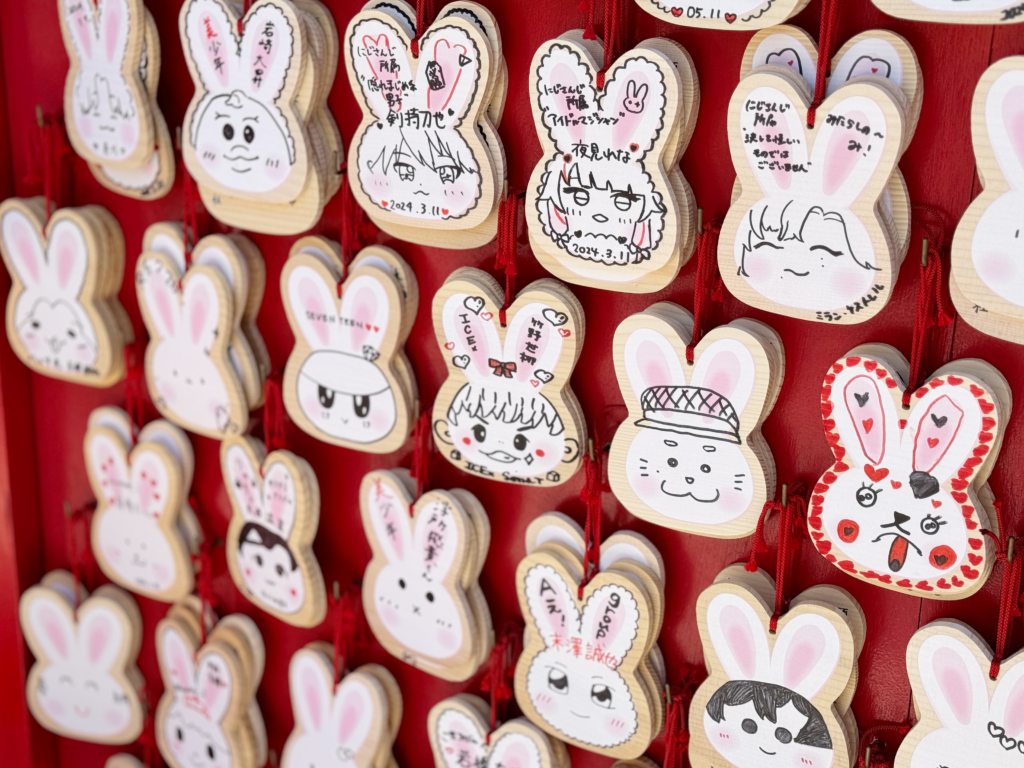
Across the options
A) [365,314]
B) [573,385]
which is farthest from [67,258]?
[573,385]

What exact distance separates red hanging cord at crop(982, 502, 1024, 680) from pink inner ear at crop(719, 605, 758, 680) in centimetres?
22

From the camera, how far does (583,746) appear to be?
3.93 feet

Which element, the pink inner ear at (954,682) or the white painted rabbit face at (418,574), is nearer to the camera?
the pink inner ear at (954,682)

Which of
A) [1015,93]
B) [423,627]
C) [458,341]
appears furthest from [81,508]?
[1015,93]

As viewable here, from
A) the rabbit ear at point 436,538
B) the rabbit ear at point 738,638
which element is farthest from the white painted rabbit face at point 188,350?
the rabbit ear at point 738,638

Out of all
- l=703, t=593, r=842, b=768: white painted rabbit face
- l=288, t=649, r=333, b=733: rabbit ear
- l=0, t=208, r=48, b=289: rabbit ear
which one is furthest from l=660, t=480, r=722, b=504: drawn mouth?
l=0, t=208, r=48, b=289: rabbit ear

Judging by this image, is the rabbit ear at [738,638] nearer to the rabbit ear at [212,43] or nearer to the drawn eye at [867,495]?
the drawn eye at [867,495]

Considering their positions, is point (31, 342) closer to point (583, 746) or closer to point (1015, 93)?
point (583, 746)

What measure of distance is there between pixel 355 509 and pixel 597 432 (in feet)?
1.24

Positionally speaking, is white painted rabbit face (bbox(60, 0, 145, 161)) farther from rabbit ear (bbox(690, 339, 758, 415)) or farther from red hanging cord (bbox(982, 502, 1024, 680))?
red hanging cord (bbox(982, 502, 1024, 680))

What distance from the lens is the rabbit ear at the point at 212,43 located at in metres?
1.16

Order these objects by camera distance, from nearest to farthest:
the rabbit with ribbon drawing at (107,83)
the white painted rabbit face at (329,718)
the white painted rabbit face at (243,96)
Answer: the white painted rabbit face at (243,96) → the rabbit with ribbon drawing at (107,83) → the white painted rabbit face at (329,718)

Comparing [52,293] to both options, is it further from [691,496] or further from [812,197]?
[812,197]

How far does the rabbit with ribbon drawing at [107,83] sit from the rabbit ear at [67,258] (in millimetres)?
103
